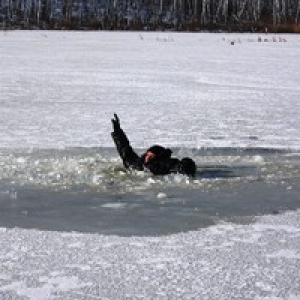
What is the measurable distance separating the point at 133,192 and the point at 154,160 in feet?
2.31

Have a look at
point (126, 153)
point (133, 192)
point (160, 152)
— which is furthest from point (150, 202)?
point (126, 153)

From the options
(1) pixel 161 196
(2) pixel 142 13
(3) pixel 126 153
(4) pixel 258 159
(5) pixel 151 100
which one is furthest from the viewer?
A: (2) pixel 142 13

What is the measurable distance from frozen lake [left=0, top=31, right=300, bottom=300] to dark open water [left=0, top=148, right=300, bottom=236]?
0.03 ft

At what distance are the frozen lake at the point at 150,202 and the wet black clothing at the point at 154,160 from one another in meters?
0.12

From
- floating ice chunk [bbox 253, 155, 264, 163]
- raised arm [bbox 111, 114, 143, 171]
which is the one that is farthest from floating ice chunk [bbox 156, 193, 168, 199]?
floating ice chunk [bbox 253, 155, 264, 163]

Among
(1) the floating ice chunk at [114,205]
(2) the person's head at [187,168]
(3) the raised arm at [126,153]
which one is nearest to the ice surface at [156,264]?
(1) the floating ice chunk at [114,205]

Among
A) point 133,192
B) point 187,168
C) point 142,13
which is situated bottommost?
point 133,192

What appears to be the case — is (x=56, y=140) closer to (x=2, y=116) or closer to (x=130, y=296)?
(x=2, y=116)

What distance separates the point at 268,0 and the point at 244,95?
80769 mm

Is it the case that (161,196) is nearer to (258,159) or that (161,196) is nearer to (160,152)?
(160,152)

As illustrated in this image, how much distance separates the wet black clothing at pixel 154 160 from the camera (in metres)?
6.94

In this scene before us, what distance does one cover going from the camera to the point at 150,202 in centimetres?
595

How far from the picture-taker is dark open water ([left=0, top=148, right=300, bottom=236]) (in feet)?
17.5

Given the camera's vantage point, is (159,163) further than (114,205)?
Yes
